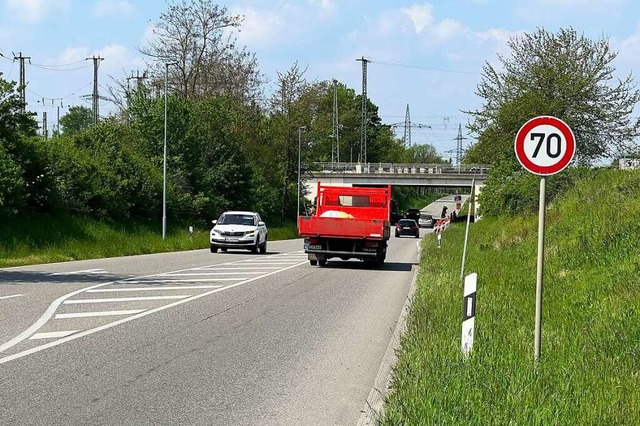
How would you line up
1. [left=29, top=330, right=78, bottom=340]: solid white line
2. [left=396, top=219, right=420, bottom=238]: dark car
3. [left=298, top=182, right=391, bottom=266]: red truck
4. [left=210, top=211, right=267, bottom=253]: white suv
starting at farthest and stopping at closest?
[left=396, top=219, right=420, bottom=238]: dark car < [left=210, top=211, right=267, bottom=253]: white suv < [left=298, top=182, right=391, bottom=266]: red truck < [left=29, top=330, right=78, bottom=340]: solid white line

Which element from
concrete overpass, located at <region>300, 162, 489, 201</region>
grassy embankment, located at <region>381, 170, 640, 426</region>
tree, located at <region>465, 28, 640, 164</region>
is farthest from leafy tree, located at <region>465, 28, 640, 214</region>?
concrete overpass, located at <region>300, 162, 489, 201</region>

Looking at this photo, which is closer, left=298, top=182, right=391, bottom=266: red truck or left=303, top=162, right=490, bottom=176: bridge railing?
left=298, top=182, right=391, bottom=266: red truck

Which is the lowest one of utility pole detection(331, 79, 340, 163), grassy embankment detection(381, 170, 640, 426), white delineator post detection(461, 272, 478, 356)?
grassy embankment detection(381, 170, 640, 426)

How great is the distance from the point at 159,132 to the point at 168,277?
120 ft

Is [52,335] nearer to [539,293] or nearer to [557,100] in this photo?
[539,293]

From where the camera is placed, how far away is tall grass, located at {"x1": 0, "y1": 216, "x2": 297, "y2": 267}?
30469 mm

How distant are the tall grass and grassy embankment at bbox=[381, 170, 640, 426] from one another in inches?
557

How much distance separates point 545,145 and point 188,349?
15.7 ft

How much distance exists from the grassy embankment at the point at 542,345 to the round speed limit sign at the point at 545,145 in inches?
75.4

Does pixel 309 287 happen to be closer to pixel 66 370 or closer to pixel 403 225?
pixel 66 370

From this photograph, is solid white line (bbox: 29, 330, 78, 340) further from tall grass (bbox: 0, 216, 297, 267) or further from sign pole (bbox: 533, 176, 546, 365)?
tall grass (bbox: 0, 216, 297, 267)

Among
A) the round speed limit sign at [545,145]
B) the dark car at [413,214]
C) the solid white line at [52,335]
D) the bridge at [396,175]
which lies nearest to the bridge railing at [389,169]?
the bridge at [396,175]

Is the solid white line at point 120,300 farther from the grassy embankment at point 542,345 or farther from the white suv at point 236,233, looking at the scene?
the white suv at point 236,233

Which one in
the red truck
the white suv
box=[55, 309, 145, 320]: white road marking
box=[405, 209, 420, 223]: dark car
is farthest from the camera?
box=[405, 209, 420, 223]: dark car
